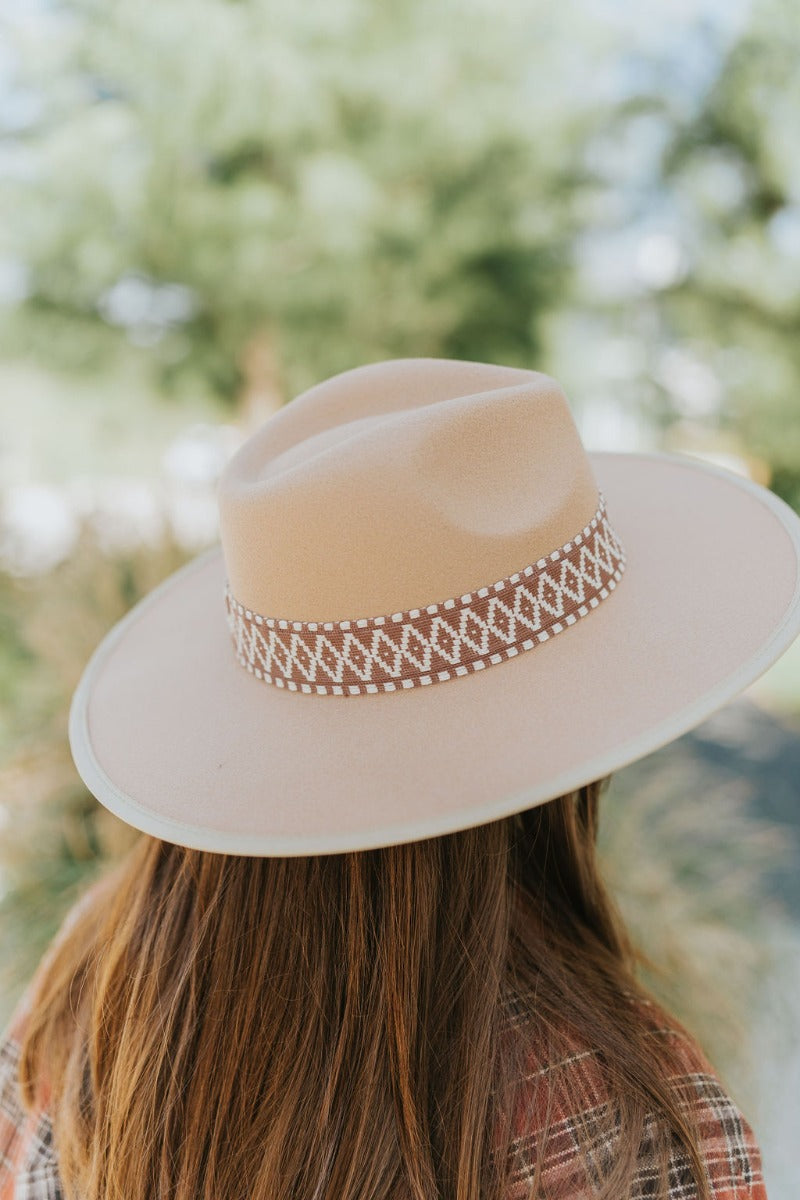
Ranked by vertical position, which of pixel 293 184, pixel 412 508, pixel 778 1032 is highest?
pixel 412 508

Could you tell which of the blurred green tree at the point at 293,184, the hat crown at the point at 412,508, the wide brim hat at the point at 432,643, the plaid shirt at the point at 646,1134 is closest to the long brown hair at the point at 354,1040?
the plaid shirt at the point at 646,1134

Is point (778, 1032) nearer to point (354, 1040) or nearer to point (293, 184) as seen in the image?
point (354, 1040)

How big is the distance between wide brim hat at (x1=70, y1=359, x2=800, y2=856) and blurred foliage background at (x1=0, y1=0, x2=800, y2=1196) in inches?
190

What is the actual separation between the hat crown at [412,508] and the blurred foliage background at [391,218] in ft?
16.0

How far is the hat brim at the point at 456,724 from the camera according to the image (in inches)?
34.5

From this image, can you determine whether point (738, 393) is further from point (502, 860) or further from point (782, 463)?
point (502, 860)

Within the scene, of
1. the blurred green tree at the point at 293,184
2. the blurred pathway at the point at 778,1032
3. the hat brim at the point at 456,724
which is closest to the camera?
the hat brim at the point at 456,724

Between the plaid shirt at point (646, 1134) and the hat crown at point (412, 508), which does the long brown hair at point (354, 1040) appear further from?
the hat crown at point (412, 508)

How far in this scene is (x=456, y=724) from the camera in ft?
3.03

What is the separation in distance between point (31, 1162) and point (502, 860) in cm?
69

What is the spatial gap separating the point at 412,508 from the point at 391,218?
656cm

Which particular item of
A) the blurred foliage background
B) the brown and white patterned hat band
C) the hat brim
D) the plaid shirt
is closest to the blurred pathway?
the blurred foliage background

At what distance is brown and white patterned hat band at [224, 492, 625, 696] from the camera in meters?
0.93

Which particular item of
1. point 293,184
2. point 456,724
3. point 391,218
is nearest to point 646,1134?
point 456,724
